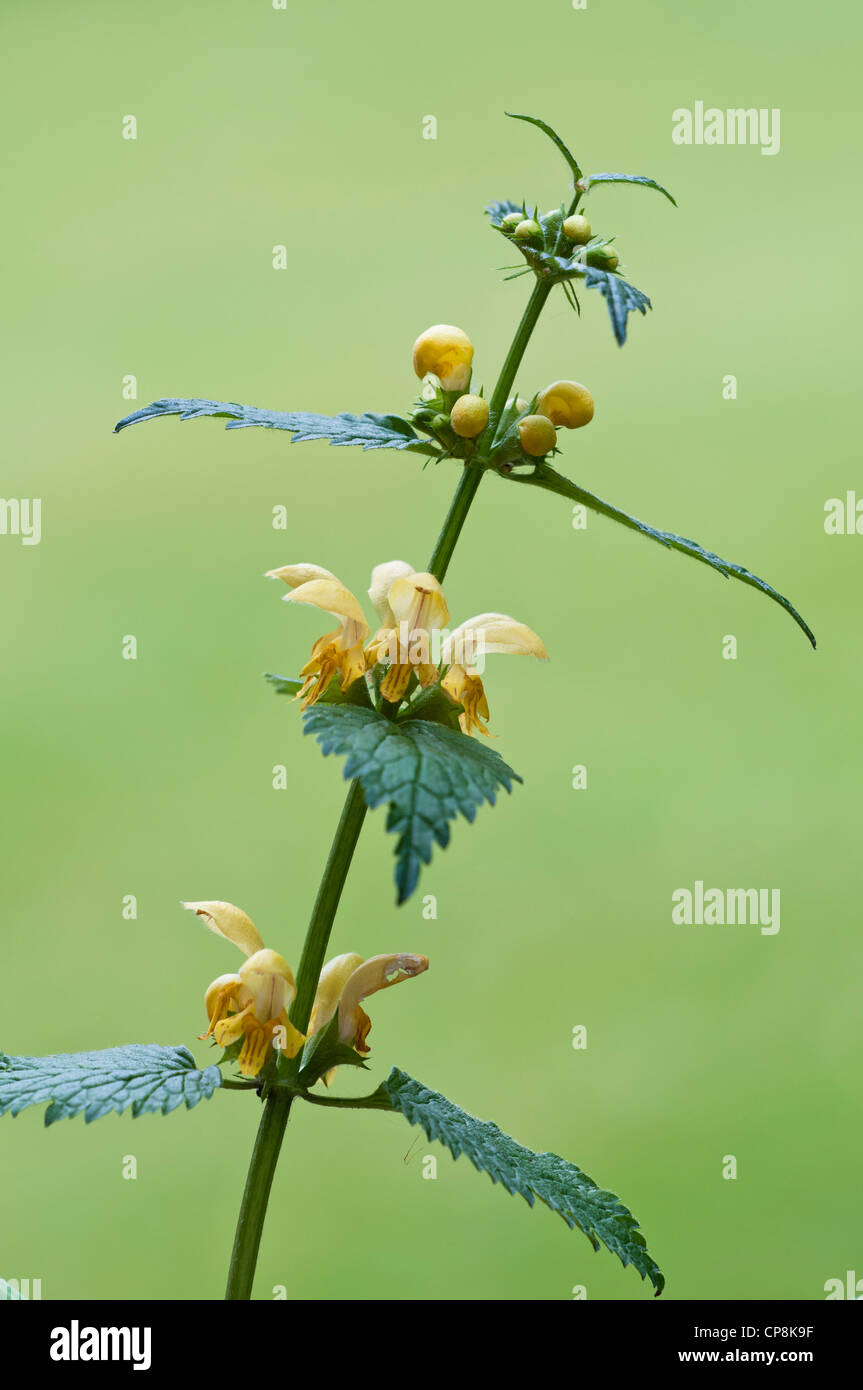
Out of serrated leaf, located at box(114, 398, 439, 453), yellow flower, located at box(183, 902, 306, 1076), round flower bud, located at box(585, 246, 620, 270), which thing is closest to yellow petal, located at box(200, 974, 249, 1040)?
yellow flower, located at box(183, 902, 306, 1076)

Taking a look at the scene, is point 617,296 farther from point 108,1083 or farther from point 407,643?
point 108,1083

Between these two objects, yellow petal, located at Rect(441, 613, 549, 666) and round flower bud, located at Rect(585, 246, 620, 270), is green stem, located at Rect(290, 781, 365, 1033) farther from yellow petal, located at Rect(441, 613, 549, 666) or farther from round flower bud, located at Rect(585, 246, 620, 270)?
round flower bud, located at Rect(585, 246, 620, 270)

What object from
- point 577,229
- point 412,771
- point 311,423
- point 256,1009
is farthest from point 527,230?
point 256,1009

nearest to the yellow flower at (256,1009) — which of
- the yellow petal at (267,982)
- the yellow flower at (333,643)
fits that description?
the yellow petal at (267,982)

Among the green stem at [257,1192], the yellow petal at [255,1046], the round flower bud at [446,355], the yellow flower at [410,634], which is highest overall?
the round flower bud at [446,355]

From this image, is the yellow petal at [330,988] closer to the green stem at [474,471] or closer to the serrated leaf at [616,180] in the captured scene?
the green stem at [474,471]
